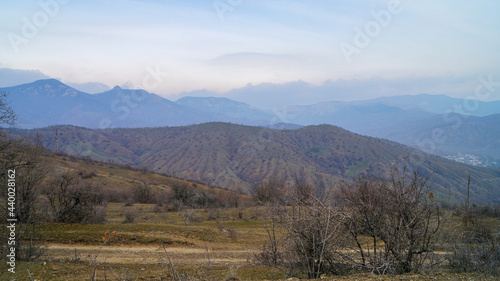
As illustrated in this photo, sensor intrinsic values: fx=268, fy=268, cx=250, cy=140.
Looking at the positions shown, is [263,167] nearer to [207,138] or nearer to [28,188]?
[207,138]

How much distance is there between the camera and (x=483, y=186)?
10812cm

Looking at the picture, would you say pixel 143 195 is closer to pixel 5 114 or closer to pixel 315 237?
pixel 5 114

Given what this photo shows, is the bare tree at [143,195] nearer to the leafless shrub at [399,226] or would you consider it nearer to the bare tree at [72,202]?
the bare tree at [72,202]

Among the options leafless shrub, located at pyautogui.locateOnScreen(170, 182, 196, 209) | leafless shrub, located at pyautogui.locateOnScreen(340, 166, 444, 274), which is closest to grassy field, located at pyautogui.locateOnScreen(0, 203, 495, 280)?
leafless shrub, located at pyautogui.locateOnScreen(340, 166, 444, 274)

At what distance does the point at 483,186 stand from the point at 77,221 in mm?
139307

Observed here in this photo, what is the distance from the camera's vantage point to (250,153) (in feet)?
445

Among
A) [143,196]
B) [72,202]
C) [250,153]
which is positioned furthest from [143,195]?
[250,153]

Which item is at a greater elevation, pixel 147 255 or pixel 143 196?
pixel 147 255

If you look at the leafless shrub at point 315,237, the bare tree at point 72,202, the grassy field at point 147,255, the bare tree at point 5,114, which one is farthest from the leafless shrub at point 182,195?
the leafless shrub at point 315,237

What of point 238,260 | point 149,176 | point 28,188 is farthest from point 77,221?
point 149,176

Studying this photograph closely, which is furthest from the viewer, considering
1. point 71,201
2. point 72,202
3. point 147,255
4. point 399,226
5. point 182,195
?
point 182,195

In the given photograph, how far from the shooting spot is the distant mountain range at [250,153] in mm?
113812

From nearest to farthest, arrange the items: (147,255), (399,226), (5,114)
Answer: (399,226), (5,114), (147,255)

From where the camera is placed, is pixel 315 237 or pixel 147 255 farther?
pixel 147 255
